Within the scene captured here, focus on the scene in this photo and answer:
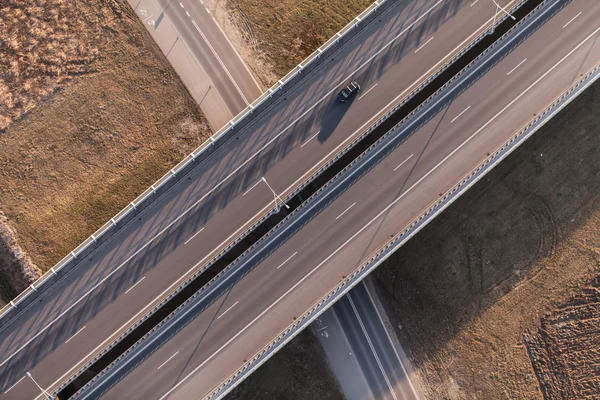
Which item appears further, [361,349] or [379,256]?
[361,349]

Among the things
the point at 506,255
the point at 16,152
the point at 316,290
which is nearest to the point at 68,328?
the point at 16,152

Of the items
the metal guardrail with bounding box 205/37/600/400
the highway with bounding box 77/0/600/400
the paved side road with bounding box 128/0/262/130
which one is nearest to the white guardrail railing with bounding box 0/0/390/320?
the paved side road with bounding box 128/0/262/130

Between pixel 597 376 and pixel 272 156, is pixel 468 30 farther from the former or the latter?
pixel 597 376

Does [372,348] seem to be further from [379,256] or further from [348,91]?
[348,91]

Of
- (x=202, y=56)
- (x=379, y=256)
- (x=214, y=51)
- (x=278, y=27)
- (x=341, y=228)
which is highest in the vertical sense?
(x=202, y=56)

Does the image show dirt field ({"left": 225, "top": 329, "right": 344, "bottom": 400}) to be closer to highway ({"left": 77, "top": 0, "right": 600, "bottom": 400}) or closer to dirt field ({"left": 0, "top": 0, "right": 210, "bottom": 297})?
highway ({"left": 77, "top": 0, "right": 600, "bottom": 400})

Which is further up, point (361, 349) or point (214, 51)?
point (214, 51)

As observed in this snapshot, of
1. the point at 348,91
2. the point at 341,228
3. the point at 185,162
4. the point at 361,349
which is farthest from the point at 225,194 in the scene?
the point at 361,349

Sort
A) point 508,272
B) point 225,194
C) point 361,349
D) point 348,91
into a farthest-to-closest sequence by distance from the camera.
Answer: point 361,349, point 508,272, point 225,194, point 348,91

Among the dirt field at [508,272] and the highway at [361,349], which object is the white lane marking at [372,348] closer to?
the highway at [361,349]
